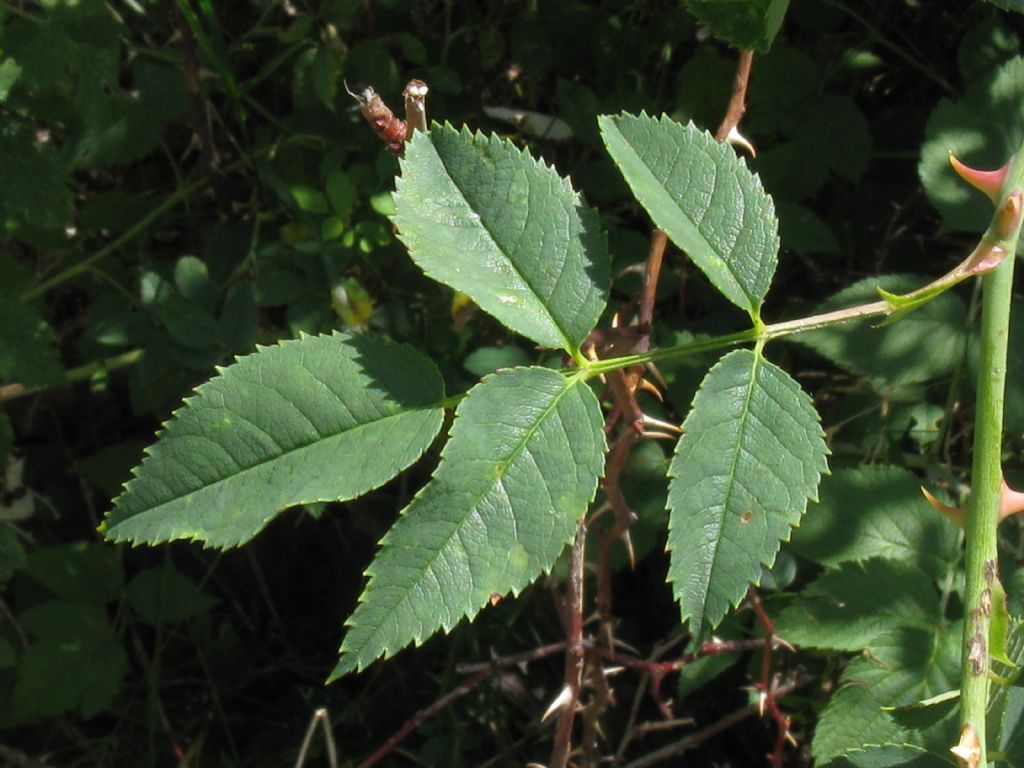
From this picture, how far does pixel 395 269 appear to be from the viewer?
191 centimetres

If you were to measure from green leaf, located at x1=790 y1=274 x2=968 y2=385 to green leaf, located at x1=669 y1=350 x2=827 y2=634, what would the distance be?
0.55 metres

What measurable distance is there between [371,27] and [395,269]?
0.46 m

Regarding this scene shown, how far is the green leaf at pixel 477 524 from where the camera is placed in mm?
943

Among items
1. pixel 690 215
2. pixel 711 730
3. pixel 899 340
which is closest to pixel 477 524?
pixel 690 215

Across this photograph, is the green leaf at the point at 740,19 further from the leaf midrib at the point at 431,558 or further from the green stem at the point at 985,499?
the leaf midrib at the point at 431,558

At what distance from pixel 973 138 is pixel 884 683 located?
0.78 m

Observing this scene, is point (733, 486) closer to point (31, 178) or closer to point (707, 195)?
point (707, 195)

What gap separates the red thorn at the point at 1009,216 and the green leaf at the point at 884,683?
0.58 metres

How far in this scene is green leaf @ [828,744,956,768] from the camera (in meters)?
1.07

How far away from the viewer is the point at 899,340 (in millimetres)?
1579

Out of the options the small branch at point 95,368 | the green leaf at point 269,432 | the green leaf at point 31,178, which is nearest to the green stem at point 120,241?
the small branch at point 95,368

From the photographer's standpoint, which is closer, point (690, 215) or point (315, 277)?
point (690, 215)

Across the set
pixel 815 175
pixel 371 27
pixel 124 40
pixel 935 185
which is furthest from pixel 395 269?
pixel 935 185

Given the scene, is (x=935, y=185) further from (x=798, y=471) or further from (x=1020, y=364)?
(x=798, y=471)
